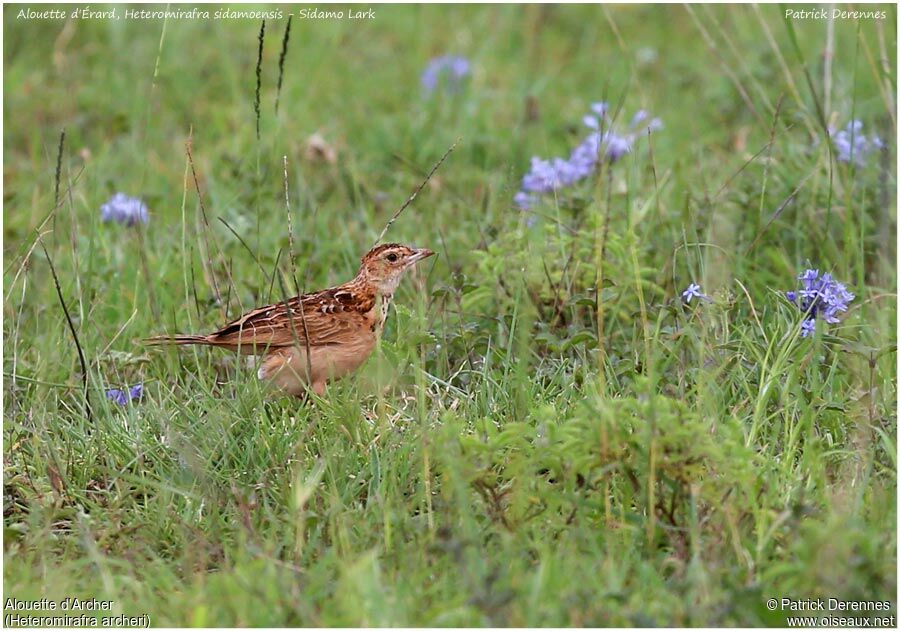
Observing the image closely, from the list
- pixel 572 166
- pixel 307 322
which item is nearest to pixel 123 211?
pixel 307 322

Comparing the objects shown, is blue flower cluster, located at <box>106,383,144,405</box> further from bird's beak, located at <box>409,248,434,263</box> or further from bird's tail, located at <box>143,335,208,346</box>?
bird's beak, located at <box>409,248,434,263</box>

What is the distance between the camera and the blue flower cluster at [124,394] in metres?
5.47

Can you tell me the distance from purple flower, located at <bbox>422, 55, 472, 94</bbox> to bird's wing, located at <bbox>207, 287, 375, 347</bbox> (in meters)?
3.65

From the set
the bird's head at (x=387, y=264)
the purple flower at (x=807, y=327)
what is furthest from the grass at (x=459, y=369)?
the bird's head at (x=387, y=264)

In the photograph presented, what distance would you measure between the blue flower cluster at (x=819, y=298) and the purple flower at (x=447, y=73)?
451 cm

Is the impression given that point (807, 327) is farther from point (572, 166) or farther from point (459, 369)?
point (572, 166)

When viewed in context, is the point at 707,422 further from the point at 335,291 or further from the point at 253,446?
the point at 335,291

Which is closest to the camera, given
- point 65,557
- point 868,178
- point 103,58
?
point 65,557

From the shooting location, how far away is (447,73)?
31.0ft

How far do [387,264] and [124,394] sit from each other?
4.54ft

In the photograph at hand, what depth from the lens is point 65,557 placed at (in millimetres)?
4359

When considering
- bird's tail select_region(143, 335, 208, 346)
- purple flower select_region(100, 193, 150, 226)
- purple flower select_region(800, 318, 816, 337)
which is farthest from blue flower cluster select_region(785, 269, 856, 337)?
purple flower select_region(100, 193, 150, 226)

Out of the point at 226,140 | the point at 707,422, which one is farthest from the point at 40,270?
the point at 707,422

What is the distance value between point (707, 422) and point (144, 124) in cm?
579
